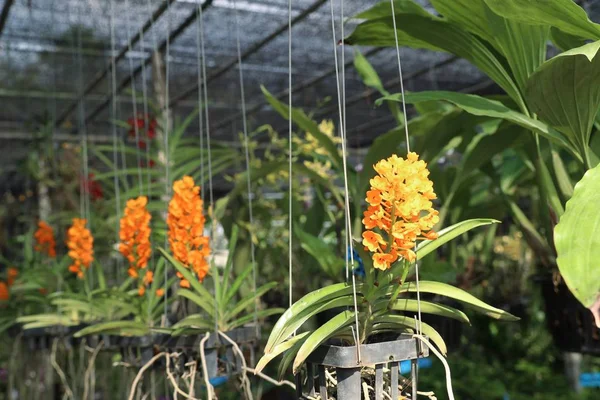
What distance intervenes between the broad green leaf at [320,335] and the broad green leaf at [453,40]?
0.62m

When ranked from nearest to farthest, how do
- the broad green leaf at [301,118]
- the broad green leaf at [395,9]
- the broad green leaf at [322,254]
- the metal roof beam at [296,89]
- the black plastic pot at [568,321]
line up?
the broad green leaf at [395,9]
the black plastic pot at [568,321]
the broad green leaf at [301,118]
the broad green leaf at [322,254]
the metal roof beam at [296,89]

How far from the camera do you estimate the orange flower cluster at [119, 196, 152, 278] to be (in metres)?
1.40

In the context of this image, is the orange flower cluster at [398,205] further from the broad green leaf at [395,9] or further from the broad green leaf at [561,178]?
the broad green leaf at [561,178]

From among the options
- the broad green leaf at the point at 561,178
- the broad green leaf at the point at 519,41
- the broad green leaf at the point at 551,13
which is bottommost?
the broad green leaf at the point at 561,178

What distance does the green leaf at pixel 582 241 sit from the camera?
2.31ft

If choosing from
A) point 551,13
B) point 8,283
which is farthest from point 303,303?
point 8,283

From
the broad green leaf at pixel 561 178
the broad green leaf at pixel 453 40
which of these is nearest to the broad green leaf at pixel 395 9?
the broad green leaf at pixel 453 40

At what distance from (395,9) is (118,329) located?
86cm

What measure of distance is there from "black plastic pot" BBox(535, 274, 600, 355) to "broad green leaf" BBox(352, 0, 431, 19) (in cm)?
71

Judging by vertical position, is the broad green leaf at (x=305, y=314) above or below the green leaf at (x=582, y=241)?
below

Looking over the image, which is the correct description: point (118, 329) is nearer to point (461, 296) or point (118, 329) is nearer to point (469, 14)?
point (461, 296)

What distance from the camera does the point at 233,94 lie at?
5711 millimetres

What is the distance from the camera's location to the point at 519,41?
1.14m

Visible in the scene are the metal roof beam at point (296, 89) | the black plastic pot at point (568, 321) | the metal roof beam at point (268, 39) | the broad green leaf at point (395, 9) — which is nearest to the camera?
the broad green leaf at point (395, 9)
